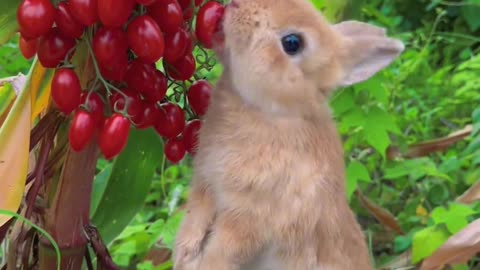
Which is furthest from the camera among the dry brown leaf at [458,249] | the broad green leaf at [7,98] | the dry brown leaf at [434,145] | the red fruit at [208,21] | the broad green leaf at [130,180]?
the dry brown leaf at [434,145]

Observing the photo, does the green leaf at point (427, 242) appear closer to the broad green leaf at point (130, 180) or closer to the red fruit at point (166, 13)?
the broad green leaf at point (130, 180)

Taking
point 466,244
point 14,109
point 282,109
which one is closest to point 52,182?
point 14,109

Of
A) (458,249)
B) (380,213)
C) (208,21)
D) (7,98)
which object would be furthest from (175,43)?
(380,213)

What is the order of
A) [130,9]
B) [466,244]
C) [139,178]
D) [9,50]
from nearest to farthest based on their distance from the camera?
[130,9] → [139,178] → [466,244] → [9,50]

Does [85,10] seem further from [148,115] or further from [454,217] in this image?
[454,217]

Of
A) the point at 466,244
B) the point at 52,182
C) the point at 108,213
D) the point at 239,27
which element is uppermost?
the point at 239,27

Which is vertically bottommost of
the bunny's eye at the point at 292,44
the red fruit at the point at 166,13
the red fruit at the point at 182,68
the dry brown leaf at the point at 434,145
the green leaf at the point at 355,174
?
the dry brown leaf at the point at 434,145

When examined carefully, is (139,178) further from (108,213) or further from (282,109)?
(282,109)

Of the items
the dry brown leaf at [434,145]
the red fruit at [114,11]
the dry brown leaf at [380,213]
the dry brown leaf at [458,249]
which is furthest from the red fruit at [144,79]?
the dry brown leaf at [434,145]
